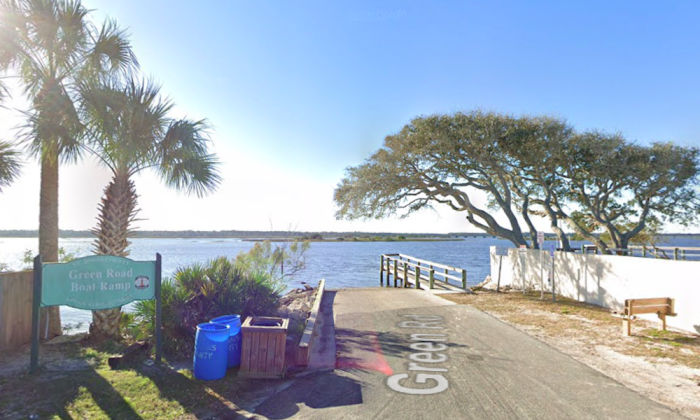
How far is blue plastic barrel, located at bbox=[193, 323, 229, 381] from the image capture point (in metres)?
5.34

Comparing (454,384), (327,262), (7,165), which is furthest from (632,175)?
(327,262)

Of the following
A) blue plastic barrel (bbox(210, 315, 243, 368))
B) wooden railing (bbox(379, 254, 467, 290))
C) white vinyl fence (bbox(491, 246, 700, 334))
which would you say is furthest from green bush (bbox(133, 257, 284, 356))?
white vinyl fence (bbox(491, 246, 700, 334))

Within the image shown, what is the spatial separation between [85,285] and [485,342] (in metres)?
6.91

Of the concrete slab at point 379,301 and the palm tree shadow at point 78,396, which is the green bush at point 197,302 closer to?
the palm tree shadow at point 78,396

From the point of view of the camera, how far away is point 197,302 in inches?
295

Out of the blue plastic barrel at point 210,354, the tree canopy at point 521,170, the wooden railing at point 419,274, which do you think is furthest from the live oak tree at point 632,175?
the blue plastic barrel at point 210,354

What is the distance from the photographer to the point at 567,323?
29.7ft

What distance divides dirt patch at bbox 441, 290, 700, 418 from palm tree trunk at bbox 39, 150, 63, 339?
9645mm

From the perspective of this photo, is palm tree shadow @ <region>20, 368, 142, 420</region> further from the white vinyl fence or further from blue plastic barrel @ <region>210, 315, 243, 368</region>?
the white vinyl fence

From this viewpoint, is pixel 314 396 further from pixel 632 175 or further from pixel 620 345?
pixel 632 175

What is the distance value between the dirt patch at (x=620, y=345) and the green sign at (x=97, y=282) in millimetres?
7215

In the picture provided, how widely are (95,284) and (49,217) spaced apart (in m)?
3.08

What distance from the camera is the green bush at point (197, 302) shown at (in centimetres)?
684

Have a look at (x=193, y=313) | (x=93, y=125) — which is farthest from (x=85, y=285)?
(x=93, y=125)
